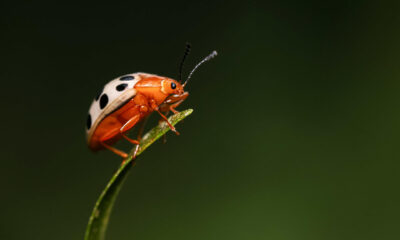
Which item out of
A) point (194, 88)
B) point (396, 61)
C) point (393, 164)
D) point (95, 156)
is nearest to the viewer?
point (393, 164)

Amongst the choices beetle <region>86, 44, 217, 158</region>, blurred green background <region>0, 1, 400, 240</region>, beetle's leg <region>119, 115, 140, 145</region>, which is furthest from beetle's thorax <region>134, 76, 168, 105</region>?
blurred green background <region>0, 1, 400, 240</region>

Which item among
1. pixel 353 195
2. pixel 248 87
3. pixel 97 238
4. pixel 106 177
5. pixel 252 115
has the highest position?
pixel 248 87

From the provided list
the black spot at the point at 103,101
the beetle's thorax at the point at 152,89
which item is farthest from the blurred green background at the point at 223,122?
the black spot at the point at 103,101

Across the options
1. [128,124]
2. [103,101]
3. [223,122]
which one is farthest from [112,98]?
[223,122]

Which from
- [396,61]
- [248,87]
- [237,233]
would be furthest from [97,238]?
[396,61]

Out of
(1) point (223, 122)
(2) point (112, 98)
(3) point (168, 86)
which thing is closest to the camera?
(2) point (112, 98)

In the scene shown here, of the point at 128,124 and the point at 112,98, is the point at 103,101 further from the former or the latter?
the point at 128,124

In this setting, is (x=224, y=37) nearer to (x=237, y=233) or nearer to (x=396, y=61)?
(x=396, y=61)
